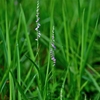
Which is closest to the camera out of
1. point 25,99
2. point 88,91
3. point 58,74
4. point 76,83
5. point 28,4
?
point 25,99

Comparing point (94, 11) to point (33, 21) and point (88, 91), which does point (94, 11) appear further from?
point (88, 91)

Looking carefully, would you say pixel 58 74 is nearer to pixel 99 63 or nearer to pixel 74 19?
pixel 99 63

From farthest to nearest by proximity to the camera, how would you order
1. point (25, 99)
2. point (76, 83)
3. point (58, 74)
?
point (58, 74) < point (76, 83) < point (25, 99)

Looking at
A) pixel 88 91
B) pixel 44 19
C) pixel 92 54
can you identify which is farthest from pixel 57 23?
pixel 88 91

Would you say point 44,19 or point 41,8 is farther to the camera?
point 41,8

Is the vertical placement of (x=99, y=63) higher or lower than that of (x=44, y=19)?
lower

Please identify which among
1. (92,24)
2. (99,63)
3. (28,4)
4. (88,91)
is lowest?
(88,91)
